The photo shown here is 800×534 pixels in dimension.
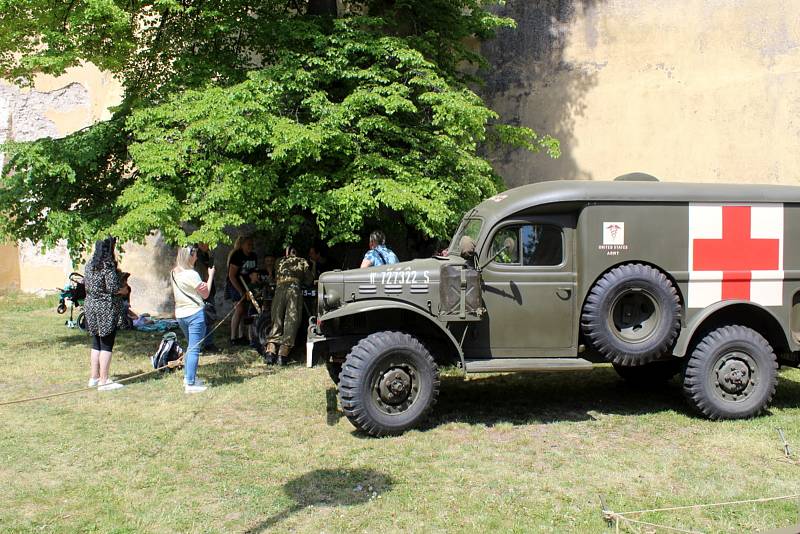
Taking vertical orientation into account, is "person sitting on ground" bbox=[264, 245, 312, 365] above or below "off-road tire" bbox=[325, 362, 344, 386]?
above

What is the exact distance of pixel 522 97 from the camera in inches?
517

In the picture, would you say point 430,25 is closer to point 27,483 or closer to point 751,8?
point 751,8

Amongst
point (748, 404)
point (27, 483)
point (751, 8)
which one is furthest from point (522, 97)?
point (27, 483)

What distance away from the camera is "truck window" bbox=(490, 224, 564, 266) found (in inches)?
276

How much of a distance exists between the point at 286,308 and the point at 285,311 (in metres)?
0.06

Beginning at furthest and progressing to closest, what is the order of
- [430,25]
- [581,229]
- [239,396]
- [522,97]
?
[522,97] < [430,25] < [239,396] < [581,229]

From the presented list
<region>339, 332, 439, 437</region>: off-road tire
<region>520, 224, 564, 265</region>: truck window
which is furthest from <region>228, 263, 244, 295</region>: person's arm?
<region>520, 224, 564, 265</region>: truck window

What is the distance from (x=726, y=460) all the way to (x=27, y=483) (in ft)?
18.5

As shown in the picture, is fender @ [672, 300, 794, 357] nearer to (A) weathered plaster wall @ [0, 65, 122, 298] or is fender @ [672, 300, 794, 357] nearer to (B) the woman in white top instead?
(B) the woman in white top

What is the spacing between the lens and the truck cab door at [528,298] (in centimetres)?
691

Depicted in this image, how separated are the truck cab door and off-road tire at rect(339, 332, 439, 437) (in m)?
0.60

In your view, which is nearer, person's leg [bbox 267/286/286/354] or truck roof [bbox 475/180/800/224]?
truck roof [bbox 475/180/800/224]

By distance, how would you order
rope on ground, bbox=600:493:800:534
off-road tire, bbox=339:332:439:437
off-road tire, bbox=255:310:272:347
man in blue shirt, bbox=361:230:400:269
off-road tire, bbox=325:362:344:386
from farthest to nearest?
off-road tire, bbox=255:310:272:347, man in blue shirt, bbox=361:230:400:269, off-road tire, bbox=325:362:344:386, off-road tire, bbox=339:332:439:437, rope on ground, bbox=600:493:800:534

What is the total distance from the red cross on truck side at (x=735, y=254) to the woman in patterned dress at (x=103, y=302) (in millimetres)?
6333
